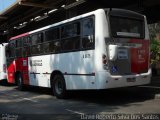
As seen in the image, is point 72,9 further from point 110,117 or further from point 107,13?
point 110,117

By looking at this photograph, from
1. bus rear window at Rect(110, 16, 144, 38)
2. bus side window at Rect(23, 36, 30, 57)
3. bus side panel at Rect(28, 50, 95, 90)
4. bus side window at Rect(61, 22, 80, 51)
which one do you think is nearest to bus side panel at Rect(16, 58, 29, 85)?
bus side window at Rect(23, 36, 30, 57)

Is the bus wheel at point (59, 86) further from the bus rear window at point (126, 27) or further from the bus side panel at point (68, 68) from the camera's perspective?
the bus rear window at point (126, 27)

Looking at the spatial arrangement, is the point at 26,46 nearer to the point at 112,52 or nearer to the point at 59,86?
the point at 59,86

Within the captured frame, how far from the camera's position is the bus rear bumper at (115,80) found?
453 inches

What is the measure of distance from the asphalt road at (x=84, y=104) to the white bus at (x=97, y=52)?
0.63 metres

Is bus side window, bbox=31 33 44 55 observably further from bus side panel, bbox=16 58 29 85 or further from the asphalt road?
the asphalt road

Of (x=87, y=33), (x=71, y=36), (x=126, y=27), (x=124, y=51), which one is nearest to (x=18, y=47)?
(x=71, y=36)

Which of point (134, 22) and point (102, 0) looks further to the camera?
point (102, 0)

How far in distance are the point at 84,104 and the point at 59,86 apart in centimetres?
211

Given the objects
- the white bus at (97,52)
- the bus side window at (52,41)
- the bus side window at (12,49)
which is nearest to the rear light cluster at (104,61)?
the white bus at (97,52)

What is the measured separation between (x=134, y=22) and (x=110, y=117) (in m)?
4.36

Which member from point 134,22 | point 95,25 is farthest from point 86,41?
point 134,22

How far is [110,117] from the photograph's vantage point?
9.63 meters

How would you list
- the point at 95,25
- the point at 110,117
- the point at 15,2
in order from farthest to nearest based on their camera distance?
the point at 15,2, the point at 95,25, the point at 110,117
